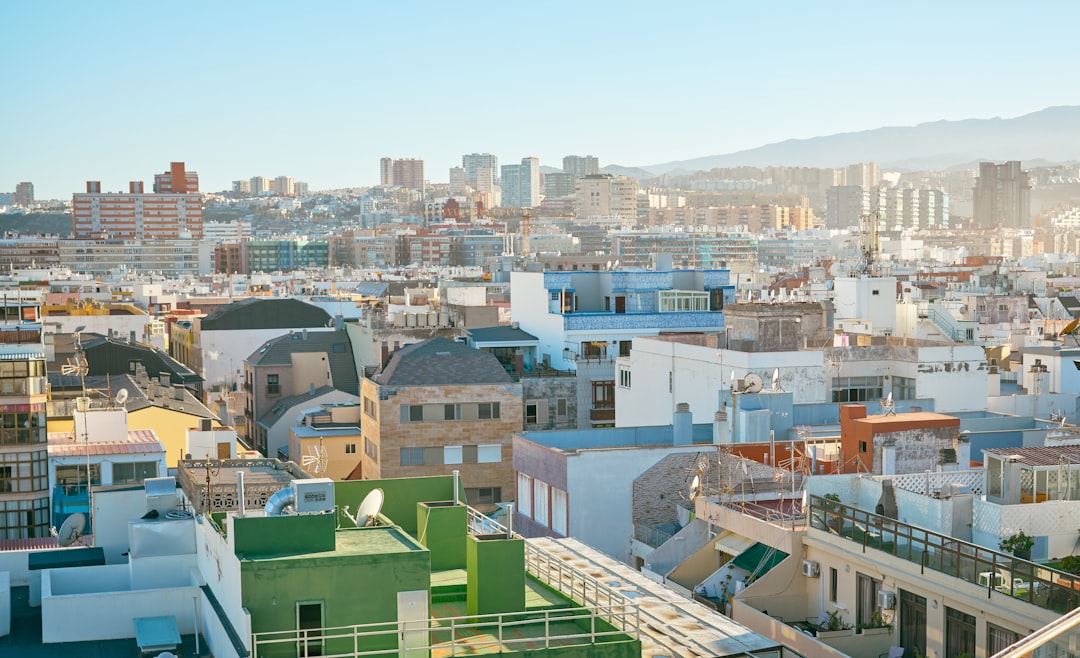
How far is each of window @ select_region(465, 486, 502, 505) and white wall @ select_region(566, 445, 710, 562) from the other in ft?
37.9

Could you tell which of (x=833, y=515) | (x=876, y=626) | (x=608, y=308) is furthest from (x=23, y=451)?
(x=608, y=308)

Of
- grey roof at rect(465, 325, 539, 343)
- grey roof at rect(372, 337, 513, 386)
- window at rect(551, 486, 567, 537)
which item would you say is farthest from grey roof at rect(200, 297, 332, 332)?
window at rect(551, 486, 567, 537)

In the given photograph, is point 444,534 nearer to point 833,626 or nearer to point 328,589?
point 328,589

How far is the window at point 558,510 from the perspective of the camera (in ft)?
81.6

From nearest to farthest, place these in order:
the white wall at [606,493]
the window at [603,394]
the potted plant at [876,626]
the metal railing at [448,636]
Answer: the metal railing at [448,636] < the potted plant at [876,626] < the white wall at [606,493] < the window at [603,394]

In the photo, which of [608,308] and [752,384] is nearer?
[752,384]

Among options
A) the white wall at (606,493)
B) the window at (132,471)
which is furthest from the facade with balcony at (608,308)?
the white wall at (606,493)

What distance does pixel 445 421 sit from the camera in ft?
123

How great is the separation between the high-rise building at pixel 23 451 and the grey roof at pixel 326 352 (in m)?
25.5

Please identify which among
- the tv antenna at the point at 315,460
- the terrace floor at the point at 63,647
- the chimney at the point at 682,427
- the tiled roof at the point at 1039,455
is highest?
the tiled roof at the point at 1039,455

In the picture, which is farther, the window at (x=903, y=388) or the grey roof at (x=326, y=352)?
the grey roof at (x=326, y=352)

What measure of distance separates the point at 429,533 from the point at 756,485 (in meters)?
6.86

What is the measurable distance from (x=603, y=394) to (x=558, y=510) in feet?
55.6

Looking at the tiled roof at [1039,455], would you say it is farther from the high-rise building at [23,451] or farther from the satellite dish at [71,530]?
the high-rise building at [23,451]
